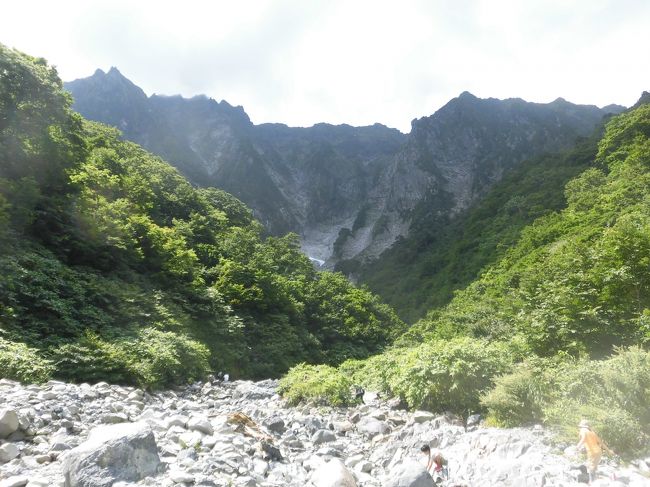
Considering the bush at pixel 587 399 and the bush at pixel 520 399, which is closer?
the bush at pixel 587 399

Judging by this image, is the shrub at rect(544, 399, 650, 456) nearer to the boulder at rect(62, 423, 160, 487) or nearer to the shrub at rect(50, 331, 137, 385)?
the boulder at rect(62, 423, 160, 487)

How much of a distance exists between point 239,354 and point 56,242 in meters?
12.1

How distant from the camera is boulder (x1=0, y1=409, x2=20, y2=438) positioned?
6.75m

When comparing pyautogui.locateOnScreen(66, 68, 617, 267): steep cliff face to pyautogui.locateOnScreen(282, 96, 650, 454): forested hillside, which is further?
pyautogui.locateOnScreen(66, 68, 617, 267): steep cliff face

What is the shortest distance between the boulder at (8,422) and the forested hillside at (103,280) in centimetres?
365

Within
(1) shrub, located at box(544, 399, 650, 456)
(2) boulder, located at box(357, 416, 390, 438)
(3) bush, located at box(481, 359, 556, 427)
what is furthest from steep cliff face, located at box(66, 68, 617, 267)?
(1) shrub, located at box(544, 399, 650, 456)

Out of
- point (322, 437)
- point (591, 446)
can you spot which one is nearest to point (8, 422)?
point (322, 437)

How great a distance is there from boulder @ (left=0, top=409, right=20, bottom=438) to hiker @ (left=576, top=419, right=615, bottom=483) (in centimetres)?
978

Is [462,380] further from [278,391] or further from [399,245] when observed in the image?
[399,245]

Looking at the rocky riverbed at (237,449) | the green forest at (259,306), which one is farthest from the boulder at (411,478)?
the green forest at (259,306)

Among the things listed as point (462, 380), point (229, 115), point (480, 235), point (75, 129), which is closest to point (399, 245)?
point (480, 235)

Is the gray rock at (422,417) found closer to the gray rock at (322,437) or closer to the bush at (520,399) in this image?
the bush at (520,399)

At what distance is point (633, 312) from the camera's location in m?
11.6

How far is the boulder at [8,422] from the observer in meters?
6.75
